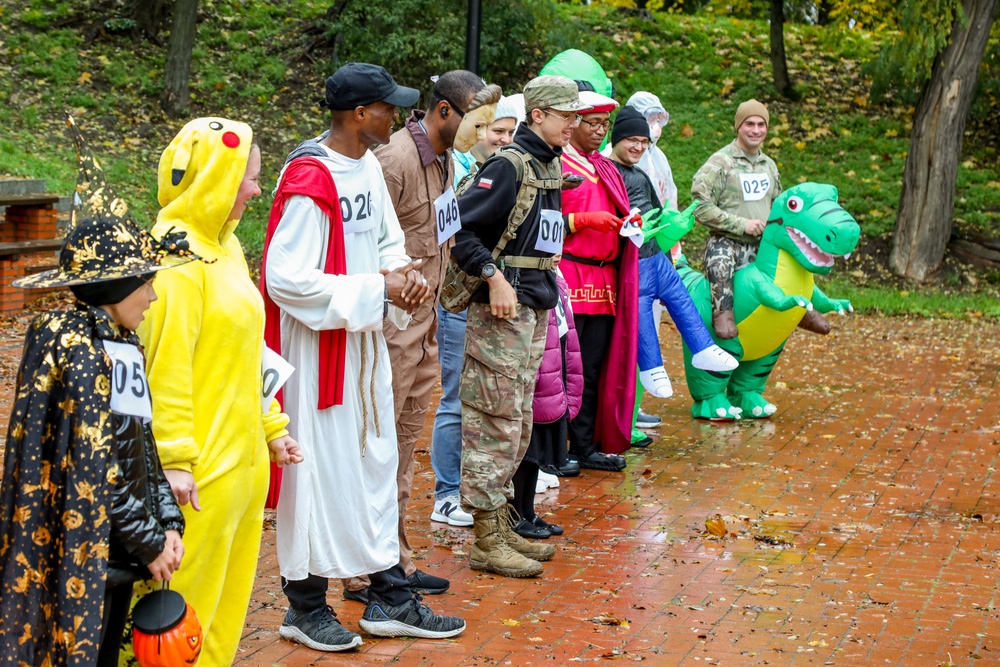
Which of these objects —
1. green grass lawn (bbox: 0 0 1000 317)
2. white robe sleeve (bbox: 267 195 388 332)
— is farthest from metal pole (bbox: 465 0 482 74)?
white robe sleeve (bbox: 267 195 388 332)

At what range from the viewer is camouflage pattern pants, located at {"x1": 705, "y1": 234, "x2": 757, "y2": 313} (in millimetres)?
9195

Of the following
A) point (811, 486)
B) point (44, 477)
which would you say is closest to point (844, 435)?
point (811, 486)

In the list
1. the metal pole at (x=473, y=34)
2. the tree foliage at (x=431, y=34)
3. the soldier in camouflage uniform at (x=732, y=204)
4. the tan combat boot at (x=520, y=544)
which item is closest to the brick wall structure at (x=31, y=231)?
the metal pole at (x=473, y=34)

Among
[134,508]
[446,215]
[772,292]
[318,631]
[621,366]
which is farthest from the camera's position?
[772,292]

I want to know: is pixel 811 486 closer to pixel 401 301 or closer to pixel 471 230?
pixel 471 230

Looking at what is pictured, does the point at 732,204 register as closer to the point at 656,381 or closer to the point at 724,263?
the point at 724,263

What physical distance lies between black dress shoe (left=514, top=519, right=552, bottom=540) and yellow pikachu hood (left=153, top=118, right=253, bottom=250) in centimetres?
297

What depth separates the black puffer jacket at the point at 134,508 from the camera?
3.12 meters

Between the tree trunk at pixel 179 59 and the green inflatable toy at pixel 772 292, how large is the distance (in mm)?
11898

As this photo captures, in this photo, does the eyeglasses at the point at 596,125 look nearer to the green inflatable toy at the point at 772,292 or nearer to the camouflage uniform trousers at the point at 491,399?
the camouflage uniform trousers at the point at 491,399

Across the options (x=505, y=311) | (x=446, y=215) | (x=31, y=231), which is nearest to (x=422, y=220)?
(x=446, y=215)

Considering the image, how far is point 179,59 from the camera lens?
62.1 feet

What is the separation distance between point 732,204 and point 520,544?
13.8 feet

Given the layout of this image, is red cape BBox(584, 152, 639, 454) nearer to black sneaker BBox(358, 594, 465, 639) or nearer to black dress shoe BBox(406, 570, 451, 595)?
black dress shoe BBox(406, 570, 451, 595)
